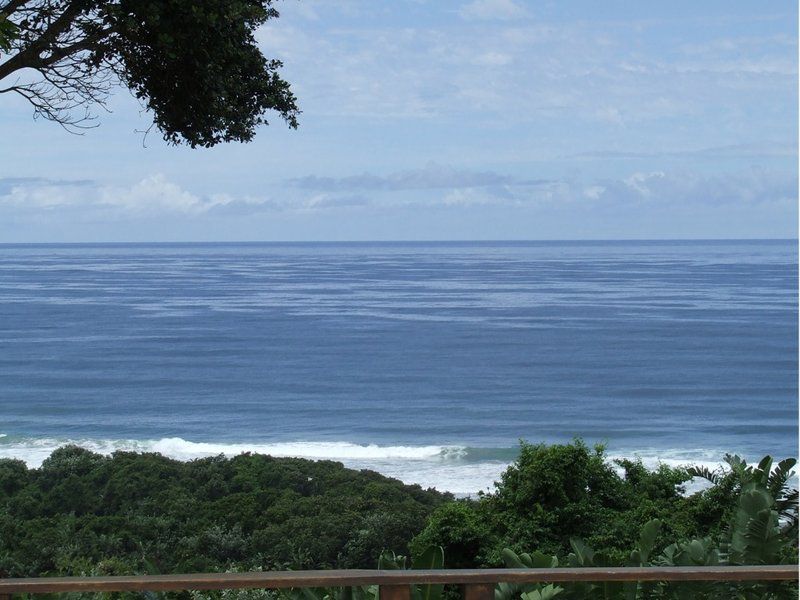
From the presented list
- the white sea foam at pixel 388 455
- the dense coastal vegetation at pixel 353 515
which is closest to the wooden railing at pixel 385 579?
the dense coastal vegetation at pixel 353 515

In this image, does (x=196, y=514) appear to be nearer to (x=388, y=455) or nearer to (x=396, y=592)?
(x=388, y=455)

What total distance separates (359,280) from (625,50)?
2958 cm

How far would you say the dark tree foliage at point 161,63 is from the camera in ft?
16.2

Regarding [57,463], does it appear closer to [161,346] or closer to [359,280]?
[161,346]

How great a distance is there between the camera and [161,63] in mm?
5512

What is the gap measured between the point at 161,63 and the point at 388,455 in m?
23.0

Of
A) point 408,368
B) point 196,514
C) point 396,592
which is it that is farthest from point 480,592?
point 408,368

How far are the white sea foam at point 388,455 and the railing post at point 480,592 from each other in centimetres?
2018

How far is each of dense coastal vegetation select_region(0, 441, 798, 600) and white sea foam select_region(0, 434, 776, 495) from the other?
6.89m

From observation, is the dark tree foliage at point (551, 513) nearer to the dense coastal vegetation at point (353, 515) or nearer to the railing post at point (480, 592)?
the dense coastal vegetation at point (353, 515)

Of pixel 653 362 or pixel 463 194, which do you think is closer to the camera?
pixel 653 362

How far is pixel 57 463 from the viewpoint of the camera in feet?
58.6

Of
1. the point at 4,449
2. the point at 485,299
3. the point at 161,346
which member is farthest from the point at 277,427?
the point at 485,299

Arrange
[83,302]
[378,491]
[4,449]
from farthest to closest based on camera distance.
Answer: [83,302] < [4,449] < [378,491]
